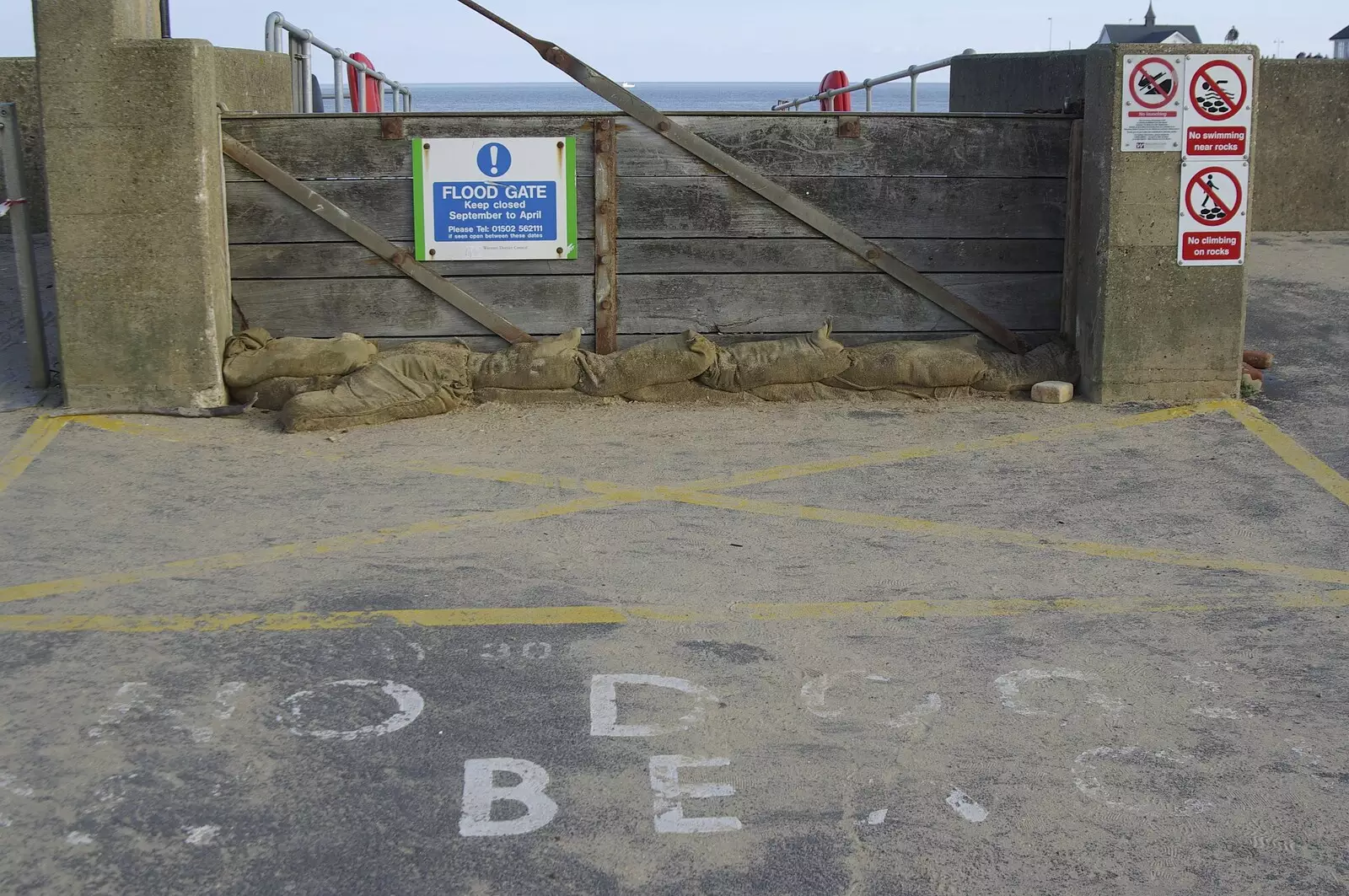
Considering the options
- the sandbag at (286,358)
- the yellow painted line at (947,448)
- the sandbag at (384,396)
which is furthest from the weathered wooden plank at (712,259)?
the yellow painted line at (947,448)

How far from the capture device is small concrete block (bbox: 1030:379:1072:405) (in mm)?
8516

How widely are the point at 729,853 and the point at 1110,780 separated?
46.6 inches

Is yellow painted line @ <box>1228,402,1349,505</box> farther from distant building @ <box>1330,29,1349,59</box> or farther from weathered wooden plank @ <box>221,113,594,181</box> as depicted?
distant building @ <box>1330,29,1349,59</box>

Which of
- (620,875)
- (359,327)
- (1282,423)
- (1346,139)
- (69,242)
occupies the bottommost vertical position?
(620,875)

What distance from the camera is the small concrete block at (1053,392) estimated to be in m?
8.52

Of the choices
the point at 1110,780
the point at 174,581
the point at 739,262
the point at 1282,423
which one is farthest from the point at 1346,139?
the point at 174,581

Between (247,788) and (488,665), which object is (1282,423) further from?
(247,788)

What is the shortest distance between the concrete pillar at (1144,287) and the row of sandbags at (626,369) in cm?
47

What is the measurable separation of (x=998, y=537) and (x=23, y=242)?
615cm

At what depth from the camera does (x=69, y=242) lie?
7.96 meters

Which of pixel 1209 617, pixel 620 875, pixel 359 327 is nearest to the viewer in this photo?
pixel 620 875

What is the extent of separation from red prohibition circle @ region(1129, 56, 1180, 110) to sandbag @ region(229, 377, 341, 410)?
512cm

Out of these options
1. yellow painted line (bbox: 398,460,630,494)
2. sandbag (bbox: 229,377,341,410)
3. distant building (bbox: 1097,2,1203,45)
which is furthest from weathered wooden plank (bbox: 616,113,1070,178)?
distant building (bbox: 1097,2,1203,45)

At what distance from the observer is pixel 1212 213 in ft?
27.1
